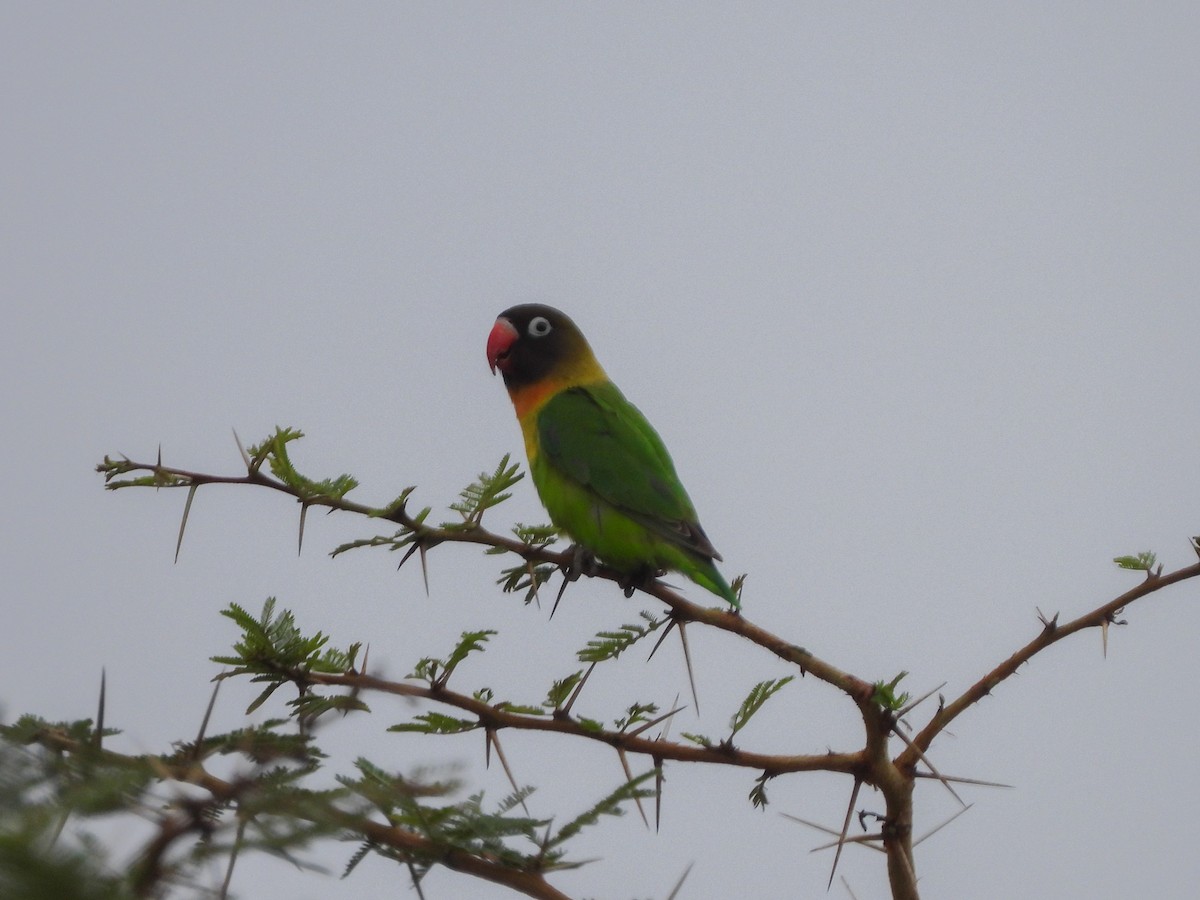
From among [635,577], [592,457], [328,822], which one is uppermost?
[592,457]

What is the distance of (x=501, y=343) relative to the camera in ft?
29.2

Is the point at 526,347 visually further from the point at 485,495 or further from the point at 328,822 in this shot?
the point at 328,822

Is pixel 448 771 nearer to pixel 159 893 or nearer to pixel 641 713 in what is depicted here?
pixel 159 893

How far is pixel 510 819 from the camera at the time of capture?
2.97 m

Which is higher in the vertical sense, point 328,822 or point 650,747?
point 650,747

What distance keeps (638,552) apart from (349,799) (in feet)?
17.1

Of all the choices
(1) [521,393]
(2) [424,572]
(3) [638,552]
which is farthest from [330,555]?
(1) [521,393]

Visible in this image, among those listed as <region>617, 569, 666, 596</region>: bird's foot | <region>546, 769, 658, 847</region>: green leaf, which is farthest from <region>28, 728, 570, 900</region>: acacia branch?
<region>617, 569, 666, 596</region>: bird's foot

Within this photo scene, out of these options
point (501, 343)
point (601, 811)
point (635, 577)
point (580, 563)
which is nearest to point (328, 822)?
point (601, 811)

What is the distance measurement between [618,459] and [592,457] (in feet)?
0.56

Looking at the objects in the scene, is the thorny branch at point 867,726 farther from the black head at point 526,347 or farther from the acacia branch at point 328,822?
the black head at point 526,347

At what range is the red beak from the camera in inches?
350

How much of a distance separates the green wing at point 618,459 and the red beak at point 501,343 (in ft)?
2.08

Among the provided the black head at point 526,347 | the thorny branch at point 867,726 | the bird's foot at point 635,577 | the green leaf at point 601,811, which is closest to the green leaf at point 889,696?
the thorny branch at point 867,726
